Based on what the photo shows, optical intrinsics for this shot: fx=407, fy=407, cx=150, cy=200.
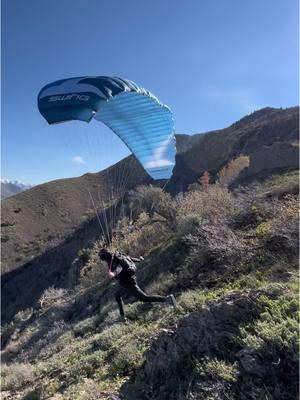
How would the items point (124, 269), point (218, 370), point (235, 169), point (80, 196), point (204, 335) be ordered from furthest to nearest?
1. point (80, 196)
2. point (235, 169)
3. point (124, 269)
4. point (204, 335)
5. point (218, 370)

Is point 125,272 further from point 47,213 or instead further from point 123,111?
point 47,213

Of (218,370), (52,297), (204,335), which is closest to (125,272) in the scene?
(204,335)

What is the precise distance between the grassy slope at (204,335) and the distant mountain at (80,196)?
13.8m

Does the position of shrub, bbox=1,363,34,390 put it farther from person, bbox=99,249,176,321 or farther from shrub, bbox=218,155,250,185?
shrub, bbox=218,155,250,185

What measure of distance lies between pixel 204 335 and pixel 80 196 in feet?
228

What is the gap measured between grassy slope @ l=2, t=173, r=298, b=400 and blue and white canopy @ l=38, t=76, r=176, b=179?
2.44m

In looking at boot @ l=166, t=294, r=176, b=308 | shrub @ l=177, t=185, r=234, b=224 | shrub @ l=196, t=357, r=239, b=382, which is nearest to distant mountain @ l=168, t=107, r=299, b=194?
shrub @ l=177, t=185, r=234, b=224

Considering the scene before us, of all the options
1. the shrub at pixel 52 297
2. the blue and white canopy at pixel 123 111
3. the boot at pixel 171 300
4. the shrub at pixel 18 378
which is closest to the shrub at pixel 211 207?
the blue and white canopy at pixel 123 111

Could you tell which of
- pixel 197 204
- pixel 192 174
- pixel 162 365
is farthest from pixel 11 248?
pixel 162 365

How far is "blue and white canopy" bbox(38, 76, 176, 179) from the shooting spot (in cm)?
802

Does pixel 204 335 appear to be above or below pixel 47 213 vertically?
below

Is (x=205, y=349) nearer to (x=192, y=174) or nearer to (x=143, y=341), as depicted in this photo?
(x=143, y=341)

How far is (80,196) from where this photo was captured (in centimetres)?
7344

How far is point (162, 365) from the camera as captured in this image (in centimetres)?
519
